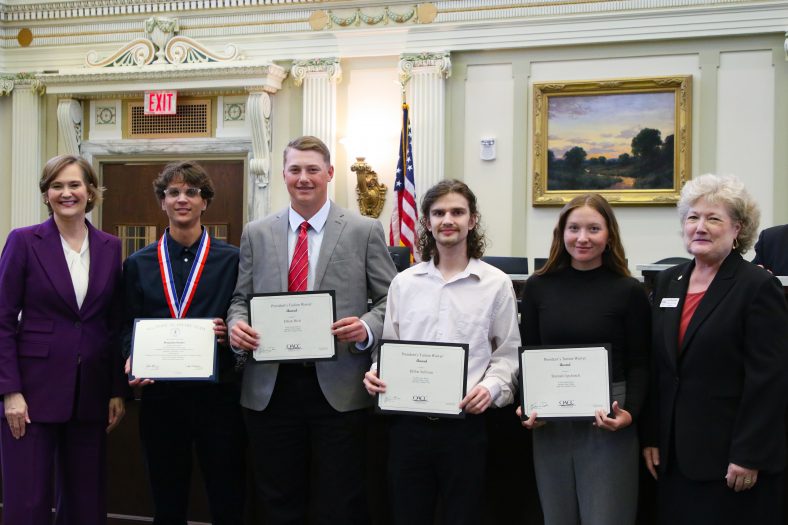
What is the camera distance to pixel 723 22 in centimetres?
661

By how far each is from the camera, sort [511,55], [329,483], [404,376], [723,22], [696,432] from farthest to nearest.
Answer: [511,55]
[723,22]
[329,483]
[404,376]
[696,432]

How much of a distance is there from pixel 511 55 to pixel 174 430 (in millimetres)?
5445

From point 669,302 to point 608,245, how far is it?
0.24 m

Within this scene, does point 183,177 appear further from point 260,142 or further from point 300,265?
point 260,142

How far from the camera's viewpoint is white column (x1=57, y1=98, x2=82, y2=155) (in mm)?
8055

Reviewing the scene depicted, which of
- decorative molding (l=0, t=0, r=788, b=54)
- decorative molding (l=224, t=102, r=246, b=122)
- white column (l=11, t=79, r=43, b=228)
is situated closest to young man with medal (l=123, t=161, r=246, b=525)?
decorative molding (l=0, t=0, r=788, b=54)

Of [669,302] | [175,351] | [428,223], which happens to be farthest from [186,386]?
Answer: [669,302]

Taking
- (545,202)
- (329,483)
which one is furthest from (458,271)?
(545,202)

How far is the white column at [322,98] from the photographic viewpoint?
743 cm

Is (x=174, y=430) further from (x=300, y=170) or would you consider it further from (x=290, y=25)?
(x=290, y=25)

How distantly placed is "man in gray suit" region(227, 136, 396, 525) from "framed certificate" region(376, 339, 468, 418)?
0.61ft

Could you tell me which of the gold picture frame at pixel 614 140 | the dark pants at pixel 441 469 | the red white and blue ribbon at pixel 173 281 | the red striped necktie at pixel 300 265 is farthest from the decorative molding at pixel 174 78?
the dark pants at pixel 441 469

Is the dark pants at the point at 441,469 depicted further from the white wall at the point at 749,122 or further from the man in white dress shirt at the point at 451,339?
the white wall at the point at 749,122

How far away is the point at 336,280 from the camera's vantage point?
2572 millimetres
